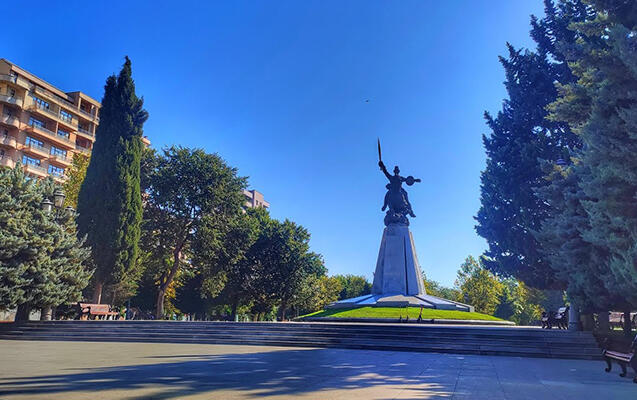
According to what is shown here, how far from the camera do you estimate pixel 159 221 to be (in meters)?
31.6

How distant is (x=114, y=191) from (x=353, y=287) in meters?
46.9

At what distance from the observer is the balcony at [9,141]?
150 feet

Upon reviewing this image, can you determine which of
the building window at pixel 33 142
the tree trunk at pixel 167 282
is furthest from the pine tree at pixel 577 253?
the building window at pixel 33 142

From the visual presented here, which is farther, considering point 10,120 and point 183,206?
point 10,120

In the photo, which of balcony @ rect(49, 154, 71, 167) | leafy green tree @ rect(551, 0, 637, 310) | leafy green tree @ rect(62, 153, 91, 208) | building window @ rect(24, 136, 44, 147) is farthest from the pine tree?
balcony @ rect(49, 154, 71, 167)

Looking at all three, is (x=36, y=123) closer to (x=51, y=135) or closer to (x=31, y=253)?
(x=51, y=135)

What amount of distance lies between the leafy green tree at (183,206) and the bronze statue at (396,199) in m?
12.5

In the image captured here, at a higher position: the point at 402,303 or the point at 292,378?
the point at 402,303

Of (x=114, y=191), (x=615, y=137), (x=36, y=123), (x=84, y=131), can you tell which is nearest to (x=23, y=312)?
(x=114, y=191)

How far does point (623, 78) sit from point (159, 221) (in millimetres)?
28825

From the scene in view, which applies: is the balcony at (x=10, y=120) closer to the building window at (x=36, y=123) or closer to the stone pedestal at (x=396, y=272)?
the building window at (x=36, y=123)

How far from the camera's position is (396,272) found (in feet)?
105

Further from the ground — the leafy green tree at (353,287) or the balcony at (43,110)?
the balcony at (43,110)

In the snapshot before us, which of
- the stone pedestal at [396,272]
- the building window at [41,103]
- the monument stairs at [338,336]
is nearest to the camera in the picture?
the monument stairs at [338,336]
